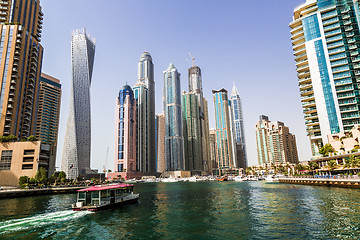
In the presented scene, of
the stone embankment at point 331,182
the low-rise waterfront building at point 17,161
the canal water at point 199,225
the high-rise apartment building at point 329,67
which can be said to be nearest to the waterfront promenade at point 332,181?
the stone embankment at point 331,182

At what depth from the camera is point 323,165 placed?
103 metres

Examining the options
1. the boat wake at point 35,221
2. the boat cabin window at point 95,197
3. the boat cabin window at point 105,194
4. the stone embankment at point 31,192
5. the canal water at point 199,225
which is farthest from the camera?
the stone embankment at point 31,192

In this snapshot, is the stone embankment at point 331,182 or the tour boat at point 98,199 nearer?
the tour boat at point 98,199

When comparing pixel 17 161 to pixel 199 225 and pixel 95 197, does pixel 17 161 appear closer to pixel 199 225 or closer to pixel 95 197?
pixel 95 197

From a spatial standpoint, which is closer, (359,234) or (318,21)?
(359,234)

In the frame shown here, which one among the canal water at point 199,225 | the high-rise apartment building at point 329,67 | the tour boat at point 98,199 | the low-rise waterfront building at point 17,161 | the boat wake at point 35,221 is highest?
the high-rise apartment building at point 329,67

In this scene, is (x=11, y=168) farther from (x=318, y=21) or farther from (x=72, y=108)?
(x=318, y=21)

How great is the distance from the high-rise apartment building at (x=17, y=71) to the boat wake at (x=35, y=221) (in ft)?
305

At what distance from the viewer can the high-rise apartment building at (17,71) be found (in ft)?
355

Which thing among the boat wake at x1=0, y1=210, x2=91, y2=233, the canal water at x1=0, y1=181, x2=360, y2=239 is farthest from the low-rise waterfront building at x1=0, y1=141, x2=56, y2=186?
the canal water at x1=0, y1=181, x2=360, y2=239

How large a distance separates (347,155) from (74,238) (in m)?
102

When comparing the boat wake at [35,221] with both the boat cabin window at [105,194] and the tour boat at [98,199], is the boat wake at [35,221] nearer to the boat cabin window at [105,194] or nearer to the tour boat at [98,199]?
the tour boat at [98,199]

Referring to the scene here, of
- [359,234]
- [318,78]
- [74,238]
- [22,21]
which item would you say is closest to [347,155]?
[318,78]

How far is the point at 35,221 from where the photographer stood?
1252 inches
